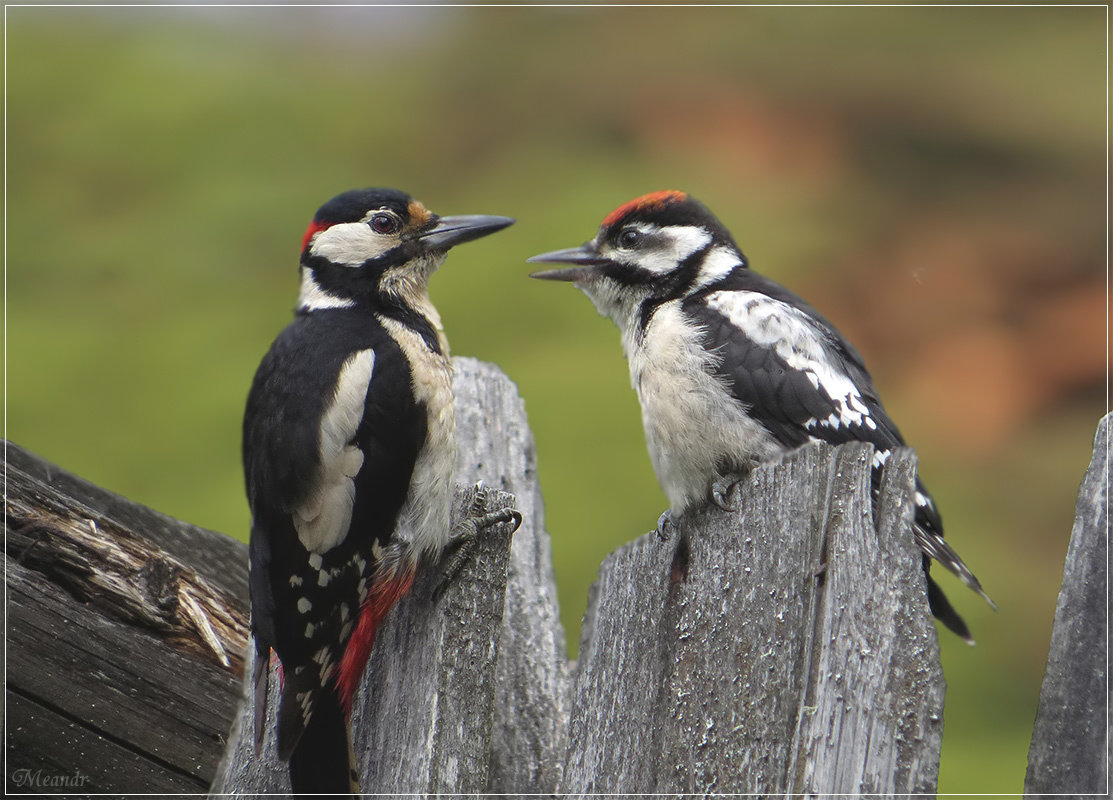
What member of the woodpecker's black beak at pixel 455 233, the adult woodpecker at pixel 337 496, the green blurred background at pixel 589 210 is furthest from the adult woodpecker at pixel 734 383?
the green blurred background at pixel 589 210

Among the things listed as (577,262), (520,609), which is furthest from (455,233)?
(520,609)

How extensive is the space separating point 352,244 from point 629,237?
85cm

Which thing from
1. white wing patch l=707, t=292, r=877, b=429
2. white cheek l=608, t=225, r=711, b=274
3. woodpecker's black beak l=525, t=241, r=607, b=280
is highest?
white cheek l=608, t=225, r=711, b=274

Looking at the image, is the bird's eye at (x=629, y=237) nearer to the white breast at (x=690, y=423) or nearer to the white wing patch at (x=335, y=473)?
the white breast at (x=690, y=423)

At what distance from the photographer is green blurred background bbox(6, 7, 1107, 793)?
4.39m

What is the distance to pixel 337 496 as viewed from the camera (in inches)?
104

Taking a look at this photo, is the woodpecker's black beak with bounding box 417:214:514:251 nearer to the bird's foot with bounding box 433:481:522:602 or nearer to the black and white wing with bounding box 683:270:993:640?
the black and white wing with bounding box 683:270:993:640

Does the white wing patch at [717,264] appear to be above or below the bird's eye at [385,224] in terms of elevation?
above

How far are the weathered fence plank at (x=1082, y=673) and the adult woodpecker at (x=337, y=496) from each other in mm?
1000

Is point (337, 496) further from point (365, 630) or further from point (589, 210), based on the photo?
point (589, 210)

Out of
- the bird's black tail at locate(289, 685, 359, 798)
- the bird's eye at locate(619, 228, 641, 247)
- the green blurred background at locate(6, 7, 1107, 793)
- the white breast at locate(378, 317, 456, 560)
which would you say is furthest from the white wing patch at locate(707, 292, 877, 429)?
the bird's black tail at locate(289, 685, 359, 798)

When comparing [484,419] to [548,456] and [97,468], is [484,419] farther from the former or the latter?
[97,468]

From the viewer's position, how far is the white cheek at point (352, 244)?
3.35m

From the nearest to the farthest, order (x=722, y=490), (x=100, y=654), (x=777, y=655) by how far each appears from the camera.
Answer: (x=777, y=655) < (x=100, y=654) < (x=722, y=490)
